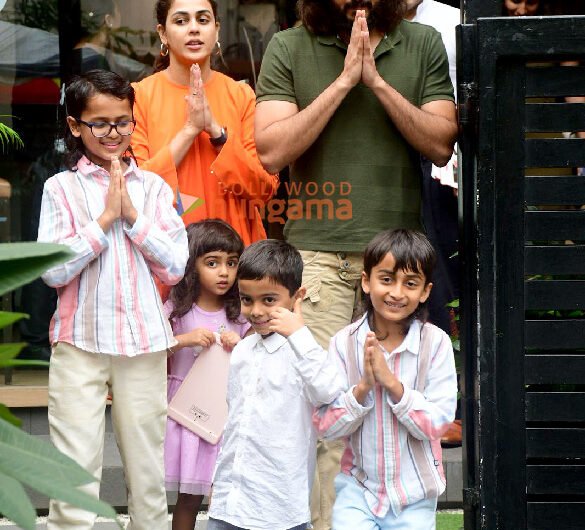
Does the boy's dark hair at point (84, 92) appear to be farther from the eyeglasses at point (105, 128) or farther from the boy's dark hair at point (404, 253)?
the boy's dark hair at point (404, 253)

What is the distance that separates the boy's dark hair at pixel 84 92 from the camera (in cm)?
406

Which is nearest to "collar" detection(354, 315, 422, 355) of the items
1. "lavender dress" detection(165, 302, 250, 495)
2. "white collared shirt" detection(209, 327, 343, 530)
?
"white collared shirt" detection(209, 327, 343, 530)

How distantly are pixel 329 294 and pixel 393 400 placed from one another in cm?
74

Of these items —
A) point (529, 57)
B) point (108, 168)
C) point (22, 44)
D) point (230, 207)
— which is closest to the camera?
point (529, 57)

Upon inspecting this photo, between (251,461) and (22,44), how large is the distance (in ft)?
11.2

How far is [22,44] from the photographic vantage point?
20.6ft

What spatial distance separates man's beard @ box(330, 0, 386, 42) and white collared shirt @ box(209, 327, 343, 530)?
46.1 inches

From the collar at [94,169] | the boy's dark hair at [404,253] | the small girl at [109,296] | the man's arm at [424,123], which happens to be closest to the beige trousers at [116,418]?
the small girl at [109,296]

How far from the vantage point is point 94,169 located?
403 cm

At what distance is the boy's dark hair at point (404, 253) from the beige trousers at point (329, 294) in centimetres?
43

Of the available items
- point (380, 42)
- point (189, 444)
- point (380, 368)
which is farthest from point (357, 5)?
point (189, 444)

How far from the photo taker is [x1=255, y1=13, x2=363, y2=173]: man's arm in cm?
399

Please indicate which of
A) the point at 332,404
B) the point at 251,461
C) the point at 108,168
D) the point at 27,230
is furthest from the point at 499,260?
the point at 27,230

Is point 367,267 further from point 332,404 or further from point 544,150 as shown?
point 544,150
